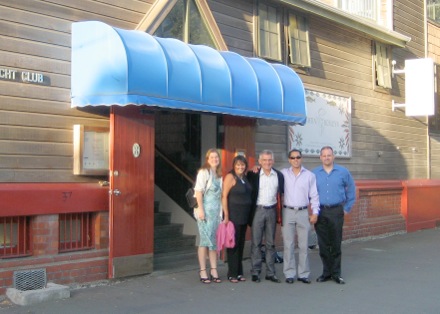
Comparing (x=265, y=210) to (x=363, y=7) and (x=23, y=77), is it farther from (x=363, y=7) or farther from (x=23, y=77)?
(x=363, y=7)

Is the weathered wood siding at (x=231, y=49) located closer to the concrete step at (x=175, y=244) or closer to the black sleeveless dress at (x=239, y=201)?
the black sleeveless dress at (x=239, y=201)

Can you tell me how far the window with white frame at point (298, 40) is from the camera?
11820 millimetres

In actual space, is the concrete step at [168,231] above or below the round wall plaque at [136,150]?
below

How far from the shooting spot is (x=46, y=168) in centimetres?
735

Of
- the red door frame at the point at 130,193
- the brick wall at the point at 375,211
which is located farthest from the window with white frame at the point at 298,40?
the red door frame at the point at 130,193

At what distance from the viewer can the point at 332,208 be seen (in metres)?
8.00

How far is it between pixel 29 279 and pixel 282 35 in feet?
23.8

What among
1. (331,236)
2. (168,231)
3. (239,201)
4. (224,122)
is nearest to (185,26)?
(224,122)

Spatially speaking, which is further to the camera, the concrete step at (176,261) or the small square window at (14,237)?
the concrete step at (176,261)

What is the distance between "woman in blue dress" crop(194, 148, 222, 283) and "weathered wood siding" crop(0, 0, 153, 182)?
155 centimetres

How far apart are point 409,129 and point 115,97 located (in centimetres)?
1100

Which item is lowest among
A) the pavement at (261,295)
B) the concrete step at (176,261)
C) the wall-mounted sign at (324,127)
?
the pavement at (261,295)

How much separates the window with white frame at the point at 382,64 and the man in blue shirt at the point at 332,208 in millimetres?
7178

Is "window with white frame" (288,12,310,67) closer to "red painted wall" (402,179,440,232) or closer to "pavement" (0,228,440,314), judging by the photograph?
"pavement" (0,228,440,314)
